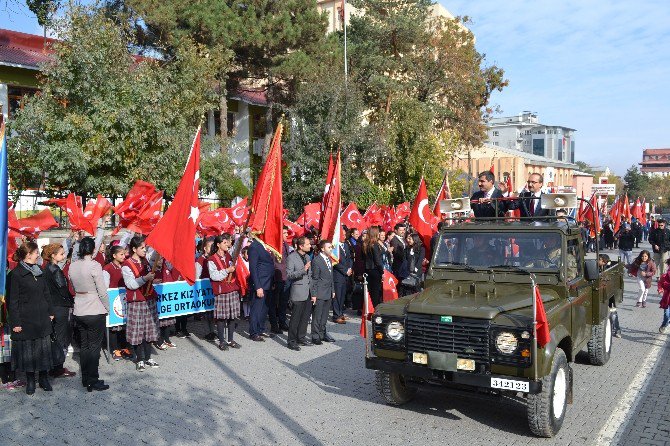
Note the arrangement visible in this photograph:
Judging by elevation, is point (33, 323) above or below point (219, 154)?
below

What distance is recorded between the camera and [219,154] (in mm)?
21141

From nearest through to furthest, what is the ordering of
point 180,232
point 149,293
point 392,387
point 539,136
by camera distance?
1. point 392,387
2. point 180,232
3. point 149,293
4. point 539,136

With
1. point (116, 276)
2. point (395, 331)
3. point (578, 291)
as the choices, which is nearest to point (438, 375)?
point (395, 331)

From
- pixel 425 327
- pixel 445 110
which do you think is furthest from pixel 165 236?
pixel 445 110

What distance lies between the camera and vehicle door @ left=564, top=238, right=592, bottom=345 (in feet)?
23.8

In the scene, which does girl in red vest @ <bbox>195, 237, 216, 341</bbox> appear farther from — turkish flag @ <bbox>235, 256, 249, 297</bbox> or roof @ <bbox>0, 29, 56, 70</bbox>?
roof @ <bbox>0, 29, 56, 70</bbox>

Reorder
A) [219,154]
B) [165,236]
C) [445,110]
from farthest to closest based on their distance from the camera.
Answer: [445,110] < [219,154] < [165,236]

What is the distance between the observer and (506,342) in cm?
600

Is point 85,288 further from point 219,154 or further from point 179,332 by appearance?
point 219,154

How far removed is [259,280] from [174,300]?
1487 millimetres

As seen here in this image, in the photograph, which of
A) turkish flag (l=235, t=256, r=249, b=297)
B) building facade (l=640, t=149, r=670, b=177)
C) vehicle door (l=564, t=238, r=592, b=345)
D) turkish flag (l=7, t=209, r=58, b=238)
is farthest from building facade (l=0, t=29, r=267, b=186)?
building facade (l=640, t=149, r=670, b=177)

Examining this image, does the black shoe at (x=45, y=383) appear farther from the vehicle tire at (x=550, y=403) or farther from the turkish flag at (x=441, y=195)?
the turkish flag at (x=441, y=195)

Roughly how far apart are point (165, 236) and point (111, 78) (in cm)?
838

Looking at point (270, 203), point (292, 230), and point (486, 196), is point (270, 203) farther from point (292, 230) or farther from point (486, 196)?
point (292, 230)
